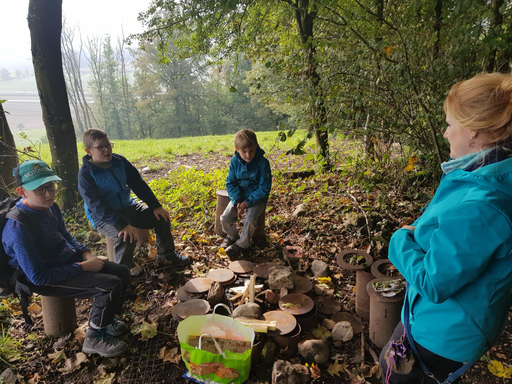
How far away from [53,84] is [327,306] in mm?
5462

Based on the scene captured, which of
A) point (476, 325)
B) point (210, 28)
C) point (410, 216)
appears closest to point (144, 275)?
point (476, 325)

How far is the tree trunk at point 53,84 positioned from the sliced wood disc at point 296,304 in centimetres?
448

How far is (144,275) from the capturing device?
12.4 feet

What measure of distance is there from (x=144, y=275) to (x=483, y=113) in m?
3.75

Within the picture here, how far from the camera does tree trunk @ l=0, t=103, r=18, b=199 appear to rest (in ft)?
14.9

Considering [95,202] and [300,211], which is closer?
[95,202]

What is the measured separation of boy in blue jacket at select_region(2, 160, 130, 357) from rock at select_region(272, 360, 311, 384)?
1.35 m

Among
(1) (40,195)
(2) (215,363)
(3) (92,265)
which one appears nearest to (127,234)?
(3) (92,265)

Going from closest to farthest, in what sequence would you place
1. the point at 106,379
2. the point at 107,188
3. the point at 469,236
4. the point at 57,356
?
the point at 469,236
the point at 106,379
the point at 57,356
the point at 107,188

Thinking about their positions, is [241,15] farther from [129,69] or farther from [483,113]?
[129,69]

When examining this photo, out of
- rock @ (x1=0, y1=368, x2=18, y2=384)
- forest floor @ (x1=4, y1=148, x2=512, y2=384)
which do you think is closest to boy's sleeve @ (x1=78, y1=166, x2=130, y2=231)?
forest floor @ (x1=4, y1=148, x2=512, y2=384)

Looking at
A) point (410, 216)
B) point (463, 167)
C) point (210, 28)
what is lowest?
point (410, 216)

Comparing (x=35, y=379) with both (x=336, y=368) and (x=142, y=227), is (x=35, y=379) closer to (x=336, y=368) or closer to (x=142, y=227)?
(x=142, y=227)

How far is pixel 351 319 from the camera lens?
2871 mm
